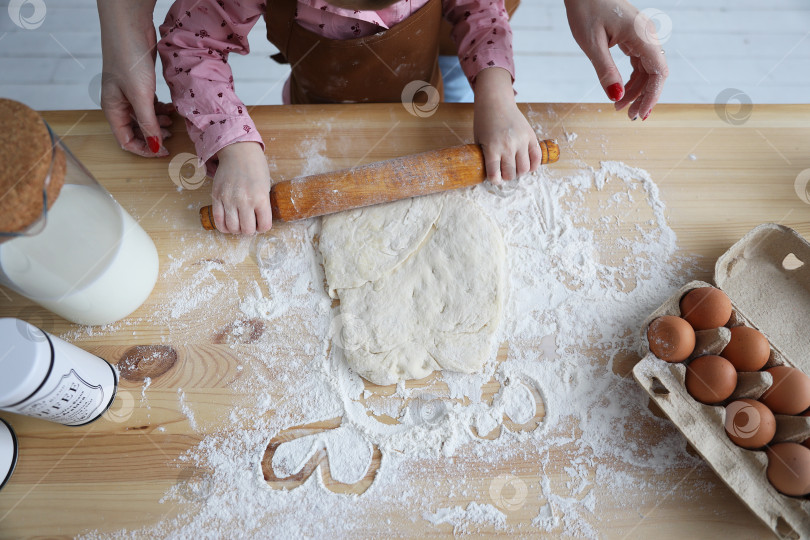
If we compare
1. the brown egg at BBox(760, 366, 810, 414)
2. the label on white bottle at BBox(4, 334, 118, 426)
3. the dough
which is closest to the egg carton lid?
the brown egg at BBox(760, 366, 810, 414)

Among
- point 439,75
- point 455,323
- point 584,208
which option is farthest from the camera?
point 439,75

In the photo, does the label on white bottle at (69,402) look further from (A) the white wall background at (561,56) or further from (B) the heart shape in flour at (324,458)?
(A) the white wall background at (561,56)

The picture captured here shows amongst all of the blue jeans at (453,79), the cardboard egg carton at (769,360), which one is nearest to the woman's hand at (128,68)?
the blue jeans at (453,79)

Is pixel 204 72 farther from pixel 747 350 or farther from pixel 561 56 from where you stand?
pixel 561 56

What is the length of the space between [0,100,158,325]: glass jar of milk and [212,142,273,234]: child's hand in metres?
0.14

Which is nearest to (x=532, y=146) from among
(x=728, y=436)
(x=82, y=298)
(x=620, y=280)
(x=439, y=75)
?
(x=620, y=280)

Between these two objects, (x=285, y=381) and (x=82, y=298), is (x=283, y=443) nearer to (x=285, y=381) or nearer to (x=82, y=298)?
(x=285, y=381)

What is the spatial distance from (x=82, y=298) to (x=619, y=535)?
89 centimetres

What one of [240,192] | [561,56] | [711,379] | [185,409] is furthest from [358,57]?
[561,56]

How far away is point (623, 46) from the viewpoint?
934mm

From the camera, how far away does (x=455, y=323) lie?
834 millimetres

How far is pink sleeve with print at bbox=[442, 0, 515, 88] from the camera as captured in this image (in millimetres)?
973

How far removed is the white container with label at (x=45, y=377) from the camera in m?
0.61

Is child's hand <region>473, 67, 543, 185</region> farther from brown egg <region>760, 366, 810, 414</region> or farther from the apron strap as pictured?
brown egg <region>760, 366, 810, 414</region>
